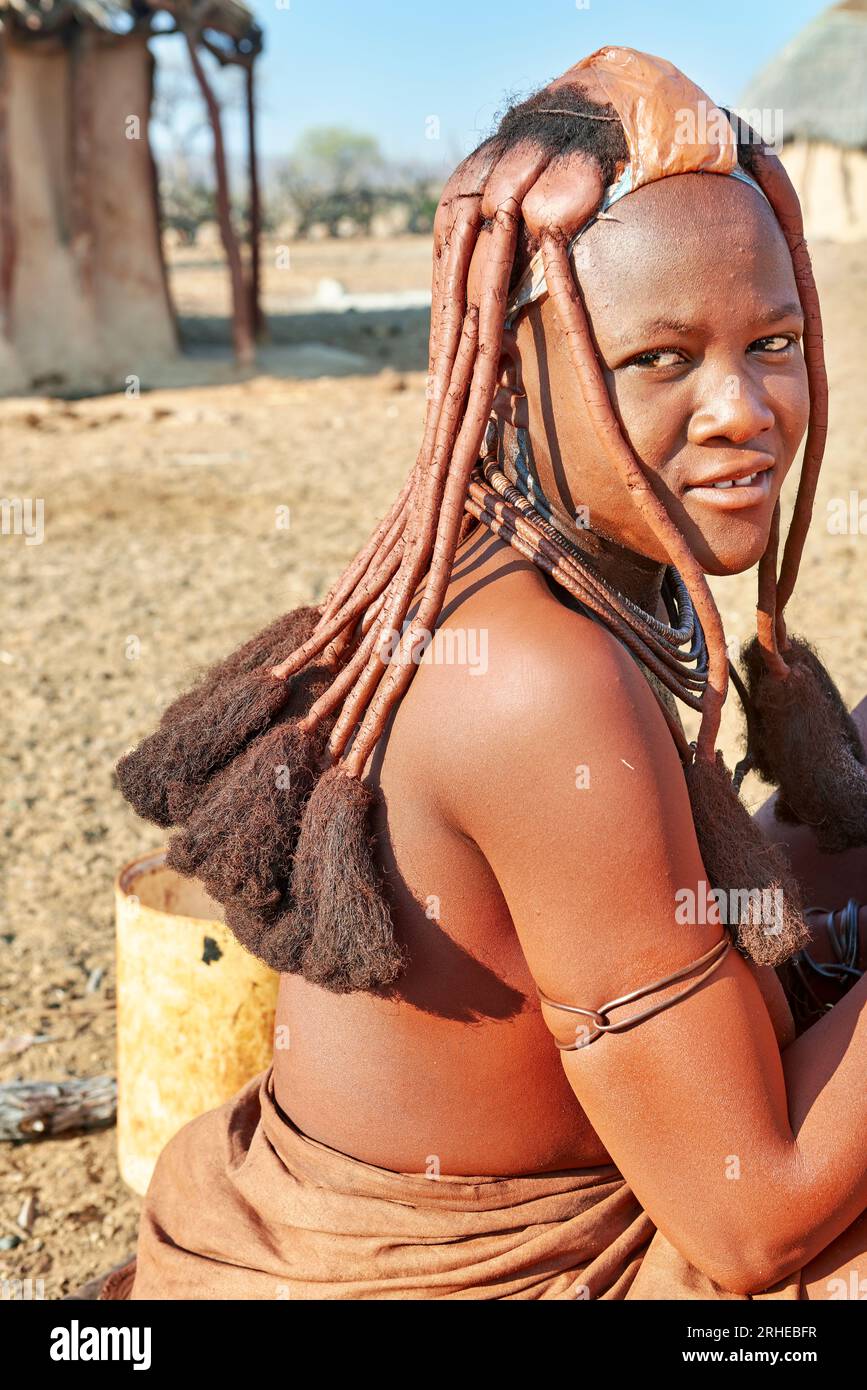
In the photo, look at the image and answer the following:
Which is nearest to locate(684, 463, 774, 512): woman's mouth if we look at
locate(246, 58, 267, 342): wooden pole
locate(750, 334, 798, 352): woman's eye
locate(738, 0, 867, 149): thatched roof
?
locate(750, 334, 798, 352): woman's eye

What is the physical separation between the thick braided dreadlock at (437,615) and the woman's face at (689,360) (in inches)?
1.4

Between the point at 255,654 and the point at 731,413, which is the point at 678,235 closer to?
the point at 731,413

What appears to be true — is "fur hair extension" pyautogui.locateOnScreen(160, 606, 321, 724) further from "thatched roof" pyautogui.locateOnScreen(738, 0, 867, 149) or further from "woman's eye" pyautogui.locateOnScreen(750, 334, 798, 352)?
"thatched roof" pyautogui.locateOnScreen(738, 0, 867, 149)

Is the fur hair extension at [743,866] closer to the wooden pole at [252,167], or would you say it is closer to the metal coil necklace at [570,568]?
the metal coil necklace at [570,568]

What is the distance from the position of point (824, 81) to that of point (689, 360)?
89.6 ft

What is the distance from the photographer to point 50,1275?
276cm

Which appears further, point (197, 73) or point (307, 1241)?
point (197, 73)

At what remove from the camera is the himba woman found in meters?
1.54

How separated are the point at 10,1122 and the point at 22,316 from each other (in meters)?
10.8

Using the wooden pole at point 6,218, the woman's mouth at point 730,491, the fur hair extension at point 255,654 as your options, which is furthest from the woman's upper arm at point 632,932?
the wooden pole at point 6,218

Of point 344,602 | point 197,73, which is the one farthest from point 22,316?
point 344,602

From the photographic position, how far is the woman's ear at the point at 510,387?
1739 mm
